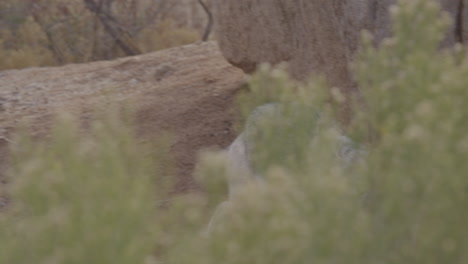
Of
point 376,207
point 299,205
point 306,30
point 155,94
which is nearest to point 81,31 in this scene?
point 155,94

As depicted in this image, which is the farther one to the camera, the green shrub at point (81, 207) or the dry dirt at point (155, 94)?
the dry dirt at point (155, 94)

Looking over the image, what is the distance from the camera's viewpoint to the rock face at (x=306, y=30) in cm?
494

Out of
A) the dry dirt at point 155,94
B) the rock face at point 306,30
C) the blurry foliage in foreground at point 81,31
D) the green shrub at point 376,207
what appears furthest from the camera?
the blurry foliage in foreground at point 81,31

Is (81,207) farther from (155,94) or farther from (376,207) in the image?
(155,94)

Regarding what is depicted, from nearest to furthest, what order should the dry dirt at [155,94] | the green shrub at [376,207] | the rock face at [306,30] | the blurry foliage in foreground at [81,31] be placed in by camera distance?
the green shrub at [376,207], the rock face at [306,30], the dry dirt at [155,94], the blurry foliage in foreground at [81,31]

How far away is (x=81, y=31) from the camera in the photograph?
13.6 metres

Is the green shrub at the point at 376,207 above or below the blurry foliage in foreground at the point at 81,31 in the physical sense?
above

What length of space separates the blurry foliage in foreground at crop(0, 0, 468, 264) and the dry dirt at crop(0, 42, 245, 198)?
12.5 feet

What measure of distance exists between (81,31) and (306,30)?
797 centimetres

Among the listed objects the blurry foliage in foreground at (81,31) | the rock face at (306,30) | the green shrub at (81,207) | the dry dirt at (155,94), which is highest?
the green shrub at (81,207)

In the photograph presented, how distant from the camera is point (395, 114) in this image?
246 centimetres

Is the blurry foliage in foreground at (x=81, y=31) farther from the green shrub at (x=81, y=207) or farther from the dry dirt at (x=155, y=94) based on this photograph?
the green shrub at (x=81, y=207)

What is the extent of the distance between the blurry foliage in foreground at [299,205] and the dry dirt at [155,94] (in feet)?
12.5

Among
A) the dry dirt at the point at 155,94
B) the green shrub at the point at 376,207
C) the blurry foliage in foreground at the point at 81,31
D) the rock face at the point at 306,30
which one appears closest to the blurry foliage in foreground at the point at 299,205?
the green shrub at the point at 376,207
